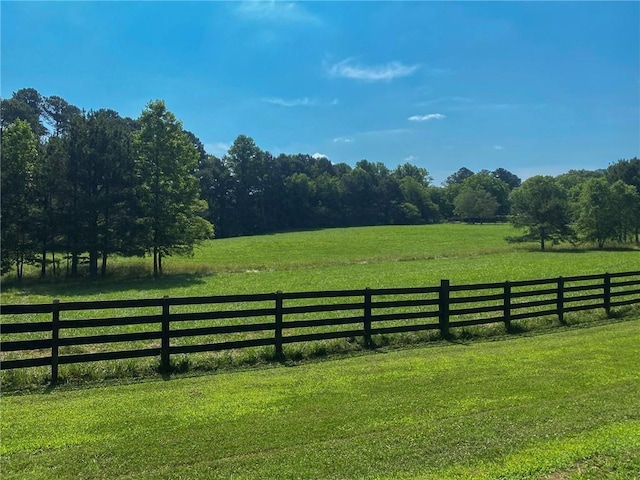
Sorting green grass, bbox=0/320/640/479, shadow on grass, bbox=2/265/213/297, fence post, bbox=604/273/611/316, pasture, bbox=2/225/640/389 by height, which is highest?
fence post, bbox=604/273/611/316

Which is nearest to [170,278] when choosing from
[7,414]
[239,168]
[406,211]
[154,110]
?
[154,110]

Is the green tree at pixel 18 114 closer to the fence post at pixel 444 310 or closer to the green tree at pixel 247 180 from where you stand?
the green tree at pixel 247 180

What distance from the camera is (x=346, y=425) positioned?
18.3 ft

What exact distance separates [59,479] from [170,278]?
100ft

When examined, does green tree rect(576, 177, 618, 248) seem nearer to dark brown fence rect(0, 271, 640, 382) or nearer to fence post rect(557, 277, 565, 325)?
dark brown fence rect(0, 271, 640, 382)

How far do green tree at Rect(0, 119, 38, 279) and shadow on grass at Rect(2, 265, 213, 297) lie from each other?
1791 millimetres

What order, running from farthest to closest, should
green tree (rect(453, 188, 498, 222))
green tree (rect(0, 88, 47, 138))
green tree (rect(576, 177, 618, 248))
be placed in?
green tree (rect(453, 188, 498, 222)), green tree (rect(0, 88, 47, 138)), green tree (rect(576, 177, 618, 248))

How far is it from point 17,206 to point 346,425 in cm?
3267

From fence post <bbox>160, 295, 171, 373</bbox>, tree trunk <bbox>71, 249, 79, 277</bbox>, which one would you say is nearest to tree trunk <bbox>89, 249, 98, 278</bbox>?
tree trunk <bbox>71, 249, 79, 277</bbox>

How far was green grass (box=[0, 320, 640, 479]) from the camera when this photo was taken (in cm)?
454

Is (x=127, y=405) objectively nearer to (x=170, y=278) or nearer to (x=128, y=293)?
(x=128, y=293)

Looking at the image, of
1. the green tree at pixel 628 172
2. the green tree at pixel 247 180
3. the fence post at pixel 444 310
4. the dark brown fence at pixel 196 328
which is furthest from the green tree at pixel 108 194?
the green tree at pixel 628 172

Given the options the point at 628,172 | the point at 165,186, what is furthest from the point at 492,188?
the point at 165,186

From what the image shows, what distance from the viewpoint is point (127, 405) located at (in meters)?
6.29
